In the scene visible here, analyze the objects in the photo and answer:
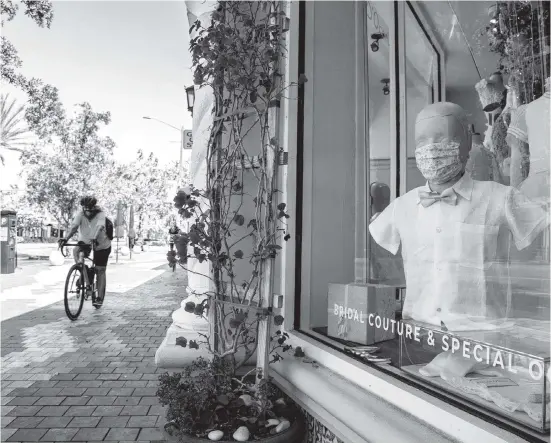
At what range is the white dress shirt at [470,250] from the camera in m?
1.88

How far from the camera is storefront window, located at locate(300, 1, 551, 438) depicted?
5.93ft

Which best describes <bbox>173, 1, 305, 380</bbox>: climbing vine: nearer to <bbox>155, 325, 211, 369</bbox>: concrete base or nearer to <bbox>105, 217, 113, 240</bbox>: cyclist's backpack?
<bbox>155, 325, 211, 369</bbox>: concrete base

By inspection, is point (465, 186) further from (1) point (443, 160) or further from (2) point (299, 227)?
(2) point (299, 227)

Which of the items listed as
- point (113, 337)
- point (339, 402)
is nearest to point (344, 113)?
point (339, 402)

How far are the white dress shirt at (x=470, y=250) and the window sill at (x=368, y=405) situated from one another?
1.10 feet

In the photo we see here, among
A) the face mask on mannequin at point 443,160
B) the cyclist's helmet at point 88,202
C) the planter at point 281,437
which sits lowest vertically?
the planter at point 281,437

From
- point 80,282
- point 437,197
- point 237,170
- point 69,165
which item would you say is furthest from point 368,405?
point 69,165

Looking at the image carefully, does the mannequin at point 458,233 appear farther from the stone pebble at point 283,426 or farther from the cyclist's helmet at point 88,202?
the cyclist's helmet at point 88,202

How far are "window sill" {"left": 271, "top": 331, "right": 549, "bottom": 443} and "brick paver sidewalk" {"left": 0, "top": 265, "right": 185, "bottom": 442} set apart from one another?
1176mm

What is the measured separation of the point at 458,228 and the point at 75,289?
263 inches

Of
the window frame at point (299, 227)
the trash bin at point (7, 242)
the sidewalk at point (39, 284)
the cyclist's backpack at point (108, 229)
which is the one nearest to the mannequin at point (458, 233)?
the window frame at point (299, 227)

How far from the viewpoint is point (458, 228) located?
2018 millimetres

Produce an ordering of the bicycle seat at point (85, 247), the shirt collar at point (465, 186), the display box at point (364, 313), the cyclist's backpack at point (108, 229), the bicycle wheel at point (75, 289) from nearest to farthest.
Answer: the shirt collar at point (465, 186) < the display box at point (364, 313) < the bicycle wheel at point (75, 289) < the bicycle seat at point (85, 247) < the cyclist's backpack at point (108, 229)

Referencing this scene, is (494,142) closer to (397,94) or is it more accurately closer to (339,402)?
(339,402)
